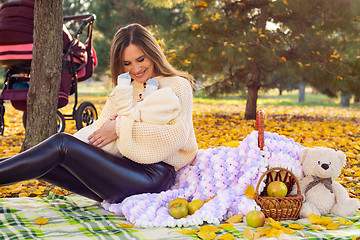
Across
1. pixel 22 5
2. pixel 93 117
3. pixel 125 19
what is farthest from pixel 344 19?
pixel 125 19

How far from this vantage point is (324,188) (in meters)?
2.19

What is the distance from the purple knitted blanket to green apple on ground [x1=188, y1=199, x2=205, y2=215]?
0.05 m

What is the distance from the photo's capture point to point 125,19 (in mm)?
12320

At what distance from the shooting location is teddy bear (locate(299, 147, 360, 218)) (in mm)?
2146

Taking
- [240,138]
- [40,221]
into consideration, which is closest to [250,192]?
[40,221]

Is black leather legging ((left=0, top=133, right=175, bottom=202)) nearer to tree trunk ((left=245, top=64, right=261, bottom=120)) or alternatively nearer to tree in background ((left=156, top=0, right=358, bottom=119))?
tree in background ((left=156, top=0, right=358, bottom=119))

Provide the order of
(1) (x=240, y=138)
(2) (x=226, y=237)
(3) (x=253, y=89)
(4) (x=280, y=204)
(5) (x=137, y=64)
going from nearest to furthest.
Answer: (2) (x=226, y=237), (4) (x=280, y=204), (5) (x=137, y=64), (1) (x=240, y=138), (3) (x=253, y=89)

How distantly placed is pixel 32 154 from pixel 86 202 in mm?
701

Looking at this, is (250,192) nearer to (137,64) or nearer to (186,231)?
(186,231)

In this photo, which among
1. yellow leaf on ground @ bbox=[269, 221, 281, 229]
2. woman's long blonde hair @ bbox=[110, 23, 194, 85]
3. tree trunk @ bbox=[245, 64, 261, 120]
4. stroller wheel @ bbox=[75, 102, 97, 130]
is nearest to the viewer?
yellow leaf on ground @ bbox=[269, 221, 281, 229]

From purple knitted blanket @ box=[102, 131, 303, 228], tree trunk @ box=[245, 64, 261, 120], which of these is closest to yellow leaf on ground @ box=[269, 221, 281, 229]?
purple knitted blanket @ box=[102, 131, 303, 228]

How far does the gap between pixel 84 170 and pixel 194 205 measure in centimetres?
63

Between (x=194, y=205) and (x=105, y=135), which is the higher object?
(x=105, y=135)

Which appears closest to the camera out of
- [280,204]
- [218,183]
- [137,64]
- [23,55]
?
[280,204]
